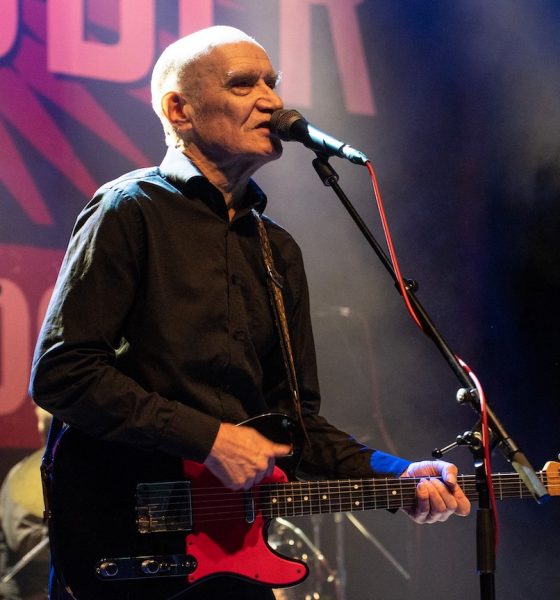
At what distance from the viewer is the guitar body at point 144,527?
6.81 feet

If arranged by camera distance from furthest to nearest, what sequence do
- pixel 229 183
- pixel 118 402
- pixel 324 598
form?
pixel 324 598, pixel 229 183, pixel 118 402

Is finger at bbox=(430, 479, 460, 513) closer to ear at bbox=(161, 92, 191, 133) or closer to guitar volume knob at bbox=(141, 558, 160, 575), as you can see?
guitar volume knob at bbox=(141, 558, 160, 575)

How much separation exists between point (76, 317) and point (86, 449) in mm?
339

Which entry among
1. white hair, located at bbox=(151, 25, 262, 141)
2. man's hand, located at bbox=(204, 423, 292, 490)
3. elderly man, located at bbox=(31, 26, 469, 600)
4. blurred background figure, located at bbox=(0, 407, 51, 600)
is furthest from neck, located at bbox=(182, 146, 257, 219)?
blurred background figure, located at bbox=(0, 407, 51, 600)

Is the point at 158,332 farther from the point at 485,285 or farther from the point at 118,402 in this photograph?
the point at 485,285

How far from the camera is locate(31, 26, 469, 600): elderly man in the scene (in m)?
2.07

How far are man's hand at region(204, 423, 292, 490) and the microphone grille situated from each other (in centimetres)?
80

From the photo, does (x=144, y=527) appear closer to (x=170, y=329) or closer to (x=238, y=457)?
(x=238, y=457)

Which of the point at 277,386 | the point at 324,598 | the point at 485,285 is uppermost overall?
the point at 485,285

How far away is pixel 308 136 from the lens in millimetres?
2209

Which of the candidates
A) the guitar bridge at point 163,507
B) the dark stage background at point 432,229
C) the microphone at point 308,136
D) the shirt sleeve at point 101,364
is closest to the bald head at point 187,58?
the microphone at point 308,136

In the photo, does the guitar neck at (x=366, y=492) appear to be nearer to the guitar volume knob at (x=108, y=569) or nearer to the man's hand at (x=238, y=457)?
the man's hand at (x=238, y=457)

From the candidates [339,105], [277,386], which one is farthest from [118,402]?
[339,105]

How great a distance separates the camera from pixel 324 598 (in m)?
4.20
